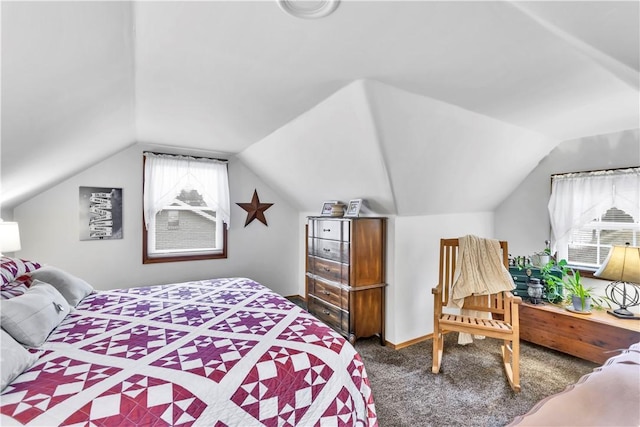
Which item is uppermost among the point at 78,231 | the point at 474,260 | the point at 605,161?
the point at 605,161

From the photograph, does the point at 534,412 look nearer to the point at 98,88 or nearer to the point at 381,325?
the point at 381,325

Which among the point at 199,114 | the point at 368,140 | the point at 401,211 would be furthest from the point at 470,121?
the point at 199,114

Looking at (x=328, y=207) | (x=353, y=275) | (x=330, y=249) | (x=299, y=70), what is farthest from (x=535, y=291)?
(x=299, y=70)

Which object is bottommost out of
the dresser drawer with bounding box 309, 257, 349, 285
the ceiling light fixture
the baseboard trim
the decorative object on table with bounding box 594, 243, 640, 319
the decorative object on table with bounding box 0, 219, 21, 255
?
the baseboard trim

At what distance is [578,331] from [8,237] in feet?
15.9

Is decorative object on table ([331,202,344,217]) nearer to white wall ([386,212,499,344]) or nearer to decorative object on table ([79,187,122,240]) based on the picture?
white wall ([386,212,499,344])

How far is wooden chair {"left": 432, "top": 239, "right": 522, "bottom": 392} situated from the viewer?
2.28 meters

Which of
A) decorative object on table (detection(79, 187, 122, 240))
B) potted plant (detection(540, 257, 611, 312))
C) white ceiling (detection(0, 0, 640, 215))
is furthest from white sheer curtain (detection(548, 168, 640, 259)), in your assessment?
decorative object on table (detection(79, 187, 122, 240))

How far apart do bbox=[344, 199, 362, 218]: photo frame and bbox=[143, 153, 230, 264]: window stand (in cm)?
169

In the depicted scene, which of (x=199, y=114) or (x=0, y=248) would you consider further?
(x=199, y=114)

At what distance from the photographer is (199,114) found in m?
2.47

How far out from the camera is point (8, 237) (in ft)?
7.73

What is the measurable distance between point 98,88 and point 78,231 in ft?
7.70

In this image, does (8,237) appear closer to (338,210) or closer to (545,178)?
(338,210)
